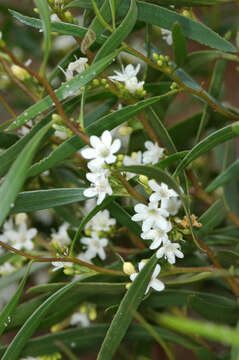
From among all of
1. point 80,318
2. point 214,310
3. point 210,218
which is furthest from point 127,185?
point 80,318

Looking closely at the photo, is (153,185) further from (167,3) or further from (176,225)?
(167,3)

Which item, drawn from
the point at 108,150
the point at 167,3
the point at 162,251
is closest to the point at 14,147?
the point at 108,150

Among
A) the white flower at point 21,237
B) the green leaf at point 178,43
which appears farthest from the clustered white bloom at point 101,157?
the white flower at point 21,237

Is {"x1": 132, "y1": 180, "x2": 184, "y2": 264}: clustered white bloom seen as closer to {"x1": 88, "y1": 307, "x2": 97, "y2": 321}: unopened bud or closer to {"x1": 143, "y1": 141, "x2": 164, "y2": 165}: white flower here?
{"x1": 143, "y1": 141, "x2": 164, "y2": 165}: white flower

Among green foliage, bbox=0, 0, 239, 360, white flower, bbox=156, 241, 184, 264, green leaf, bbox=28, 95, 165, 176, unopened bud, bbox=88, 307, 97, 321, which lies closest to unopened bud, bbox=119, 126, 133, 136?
green foliage, bbox=0, 0, 239, 360

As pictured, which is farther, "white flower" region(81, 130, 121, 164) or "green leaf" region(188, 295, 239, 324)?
"green leaf" region(188, 295, 239, 324)

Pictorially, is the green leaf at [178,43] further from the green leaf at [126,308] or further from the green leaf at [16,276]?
the green leaf at [16,276]
